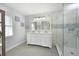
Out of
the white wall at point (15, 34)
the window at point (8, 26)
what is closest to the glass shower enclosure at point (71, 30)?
the white wall at point (15, 34)

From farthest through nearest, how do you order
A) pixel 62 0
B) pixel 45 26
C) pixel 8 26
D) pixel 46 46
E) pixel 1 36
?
1. pixel 46 46
2. pixel 45 26
3. pixel 8 26
4. pixel 1 36
5. pixel 62 0

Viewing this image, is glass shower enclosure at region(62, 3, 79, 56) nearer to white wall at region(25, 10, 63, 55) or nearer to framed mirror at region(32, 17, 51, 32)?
white wall at region(25, 10, 63, 55)

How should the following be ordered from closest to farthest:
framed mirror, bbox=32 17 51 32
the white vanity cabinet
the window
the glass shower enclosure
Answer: the glass shower enclosure
the window
framed mirror, bbox=32 17 51 32
the white vanity cabinet

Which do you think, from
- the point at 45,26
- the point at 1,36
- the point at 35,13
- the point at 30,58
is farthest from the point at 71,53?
the point at 1,36

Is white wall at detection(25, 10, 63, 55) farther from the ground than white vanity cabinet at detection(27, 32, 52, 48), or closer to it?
farther from the ground

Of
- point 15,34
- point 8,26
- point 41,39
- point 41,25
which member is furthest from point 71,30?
point 8,26

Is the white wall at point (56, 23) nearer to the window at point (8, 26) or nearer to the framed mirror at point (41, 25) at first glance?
the framed mirror at point (41, 25)

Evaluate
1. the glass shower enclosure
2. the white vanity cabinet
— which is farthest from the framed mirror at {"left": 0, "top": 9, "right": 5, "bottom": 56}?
the glass shower enclosure

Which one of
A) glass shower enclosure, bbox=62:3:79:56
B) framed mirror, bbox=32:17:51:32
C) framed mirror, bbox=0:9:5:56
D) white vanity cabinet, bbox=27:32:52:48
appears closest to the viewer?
glass shower enclosure, bbox=62:3:79:56

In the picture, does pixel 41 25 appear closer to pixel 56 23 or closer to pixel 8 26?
pixel 56 23

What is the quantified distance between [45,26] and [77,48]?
1.29 m

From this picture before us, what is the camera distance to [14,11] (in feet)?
7.45

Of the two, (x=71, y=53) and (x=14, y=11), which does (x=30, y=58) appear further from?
(x=14, y=11)

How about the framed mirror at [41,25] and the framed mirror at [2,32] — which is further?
the framed mirror at [41,25]
